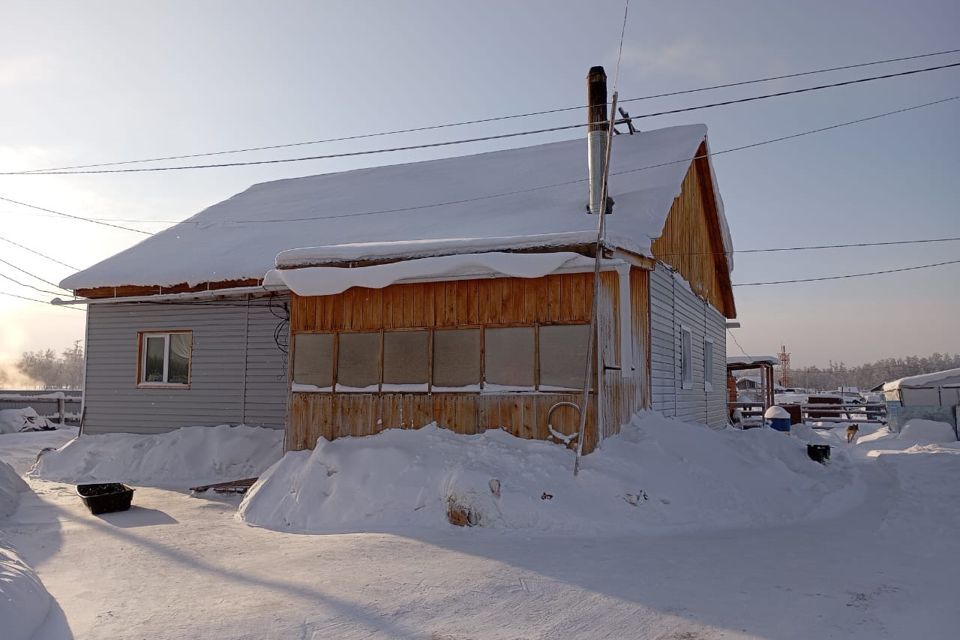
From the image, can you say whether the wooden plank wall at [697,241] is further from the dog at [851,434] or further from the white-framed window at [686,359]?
the dog at [851,434]

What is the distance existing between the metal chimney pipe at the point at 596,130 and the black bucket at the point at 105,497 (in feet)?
26.5

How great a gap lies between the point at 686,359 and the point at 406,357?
6.81 m

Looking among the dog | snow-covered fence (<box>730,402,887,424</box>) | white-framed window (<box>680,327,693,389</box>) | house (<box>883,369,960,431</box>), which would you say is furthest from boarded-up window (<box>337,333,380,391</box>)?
house (<box>883,369,960,431</box>)

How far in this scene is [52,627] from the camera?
4.61 m

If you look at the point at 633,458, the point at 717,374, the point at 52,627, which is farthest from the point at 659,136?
the point at 52,627

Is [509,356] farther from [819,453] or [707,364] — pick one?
[707,364]

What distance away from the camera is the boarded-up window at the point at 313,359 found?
1027cm

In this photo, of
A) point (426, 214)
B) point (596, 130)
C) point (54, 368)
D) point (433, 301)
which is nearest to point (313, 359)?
point (433, 301)

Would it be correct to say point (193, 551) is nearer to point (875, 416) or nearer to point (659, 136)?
point (659, 136)

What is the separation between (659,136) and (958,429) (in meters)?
14.1

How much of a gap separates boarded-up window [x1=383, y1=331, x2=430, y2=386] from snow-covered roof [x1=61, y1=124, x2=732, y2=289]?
1.19 metres

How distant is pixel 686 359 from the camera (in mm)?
14055

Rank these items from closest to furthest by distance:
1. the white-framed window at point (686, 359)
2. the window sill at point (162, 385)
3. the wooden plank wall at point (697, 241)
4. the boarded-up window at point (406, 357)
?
1. the boarded-up window at point (406, 357)
2. the wooden plank wall at point (697, 241)
3. the white-framed window at point (686, 359)
4. the window sill at point (162, 385)

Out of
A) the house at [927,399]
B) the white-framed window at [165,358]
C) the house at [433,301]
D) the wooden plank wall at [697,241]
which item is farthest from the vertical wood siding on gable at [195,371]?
the house at [927,399]
